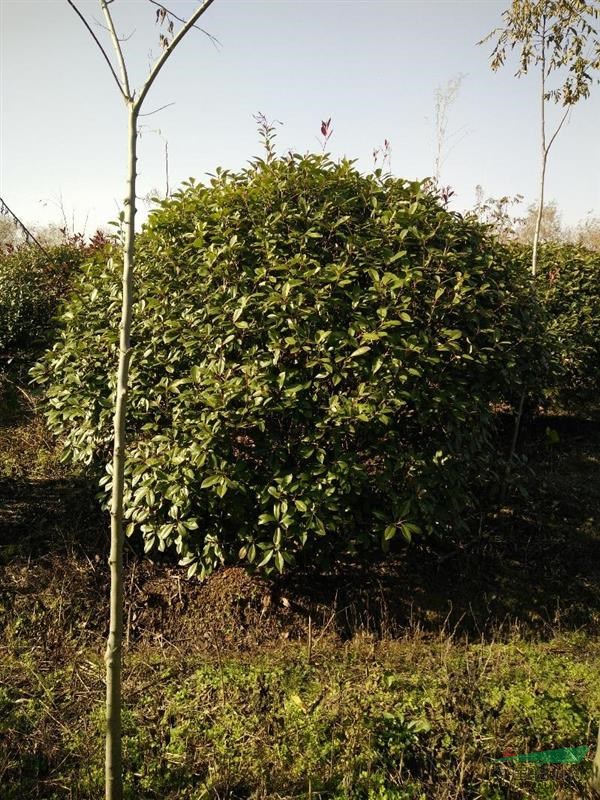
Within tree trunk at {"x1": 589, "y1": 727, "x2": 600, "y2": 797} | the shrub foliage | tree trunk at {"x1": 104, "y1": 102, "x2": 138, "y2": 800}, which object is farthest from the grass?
the shrub foliage

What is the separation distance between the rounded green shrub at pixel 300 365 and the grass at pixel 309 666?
1.60 ft

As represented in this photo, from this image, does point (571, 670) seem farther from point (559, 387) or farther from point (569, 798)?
point (559, 387)

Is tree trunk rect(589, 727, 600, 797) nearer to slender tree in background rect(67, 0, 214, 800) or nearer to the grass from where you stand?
the grass

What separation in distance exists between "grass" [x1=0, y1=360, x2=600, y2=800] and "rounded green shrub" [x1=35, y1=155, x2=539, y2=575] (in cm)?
49

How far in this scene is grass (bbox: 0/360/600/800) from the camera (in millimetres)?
2277

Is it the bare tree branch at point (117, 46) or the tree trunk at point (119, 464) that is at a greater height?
the bare tree branch at point (117, 46)

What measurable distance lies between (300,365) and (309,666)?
5.32 feet

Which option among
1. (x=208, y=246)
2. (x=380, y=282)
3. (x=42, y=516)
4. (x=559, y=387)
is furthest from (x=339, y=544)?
(x=559, y=387)

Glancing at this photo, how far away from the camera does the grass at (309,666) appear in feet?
7.47

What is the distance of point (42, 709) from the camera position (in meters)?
2.59

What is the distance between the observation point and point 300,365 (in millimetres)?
3148

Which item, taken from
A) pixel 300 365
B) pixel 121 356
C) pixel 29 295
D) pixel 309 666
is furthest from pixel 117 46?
pixel 29 295

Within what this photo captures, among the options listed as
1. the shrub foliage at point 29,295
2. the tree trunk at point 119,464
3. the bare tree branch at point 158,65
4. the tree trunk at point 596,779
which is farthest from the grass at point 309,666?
the shrub foliage at point 29,295

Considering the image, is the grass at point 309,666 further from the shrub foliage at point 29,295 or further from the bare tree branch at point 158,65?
the shrub foliage at point 29,295
